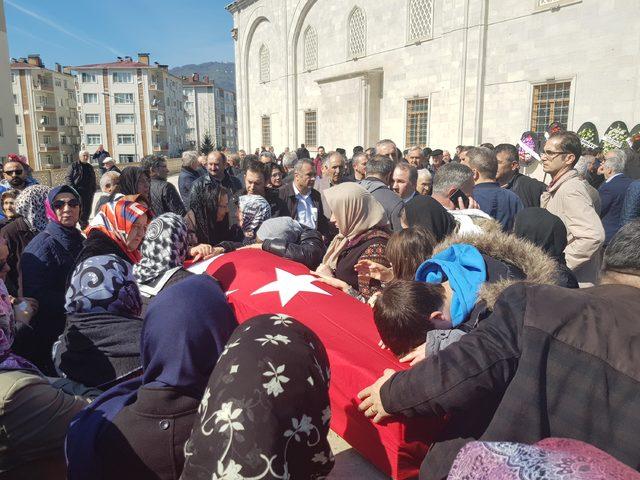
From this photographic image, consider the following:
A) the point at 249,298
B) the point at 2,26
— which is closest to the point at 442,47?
the point at 249,298

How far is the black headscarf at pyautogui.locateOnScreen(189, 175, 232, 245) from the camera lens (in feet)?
11.5

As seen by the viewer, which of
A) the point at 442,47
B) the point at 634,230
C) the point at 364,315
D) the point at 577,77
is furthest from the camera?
the point at 442,47

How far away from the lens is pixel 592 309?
3.88 ft

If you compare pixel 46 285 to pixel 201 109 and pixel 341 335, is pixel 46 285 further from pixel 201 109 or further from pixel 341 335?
pixel 201 109

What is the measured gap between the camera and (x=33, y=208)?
12.0ft

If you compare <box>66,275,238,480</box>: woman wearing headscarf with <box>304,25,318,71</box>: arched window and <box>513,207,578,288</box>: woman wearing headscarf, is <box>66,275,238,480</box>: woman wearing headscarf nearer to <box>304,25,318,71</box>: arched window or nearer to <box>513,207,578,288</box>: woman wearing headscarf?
<box>513,207,578,288</box>: woman wearing headscarf

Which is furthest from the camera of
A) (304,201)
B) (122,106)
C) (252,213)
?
(122,106)

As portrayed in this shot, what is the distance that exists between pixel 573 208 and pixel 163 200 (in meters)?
4.39

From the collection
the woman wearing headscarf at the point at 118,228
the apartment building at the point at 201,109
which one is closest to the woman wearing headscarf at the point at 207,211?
the woman wearing headscarf at the point at 118,228

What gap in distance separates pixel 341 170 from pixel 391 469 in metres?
4.47

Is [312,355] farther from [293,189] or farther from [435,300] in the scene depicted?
[293,189]

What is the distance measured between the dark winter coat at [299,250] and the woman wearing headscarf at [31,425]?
5.42 feet

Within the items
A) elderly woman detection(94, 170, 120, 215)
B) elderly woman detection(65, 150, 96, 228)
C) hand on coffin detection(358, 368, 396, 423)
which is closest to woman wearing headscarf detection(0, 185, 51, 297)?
elderly woman detection(94, 170, 120, 215)

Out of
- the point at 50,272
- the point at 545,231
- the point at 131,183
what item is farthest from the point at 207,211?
the point at 545,231
